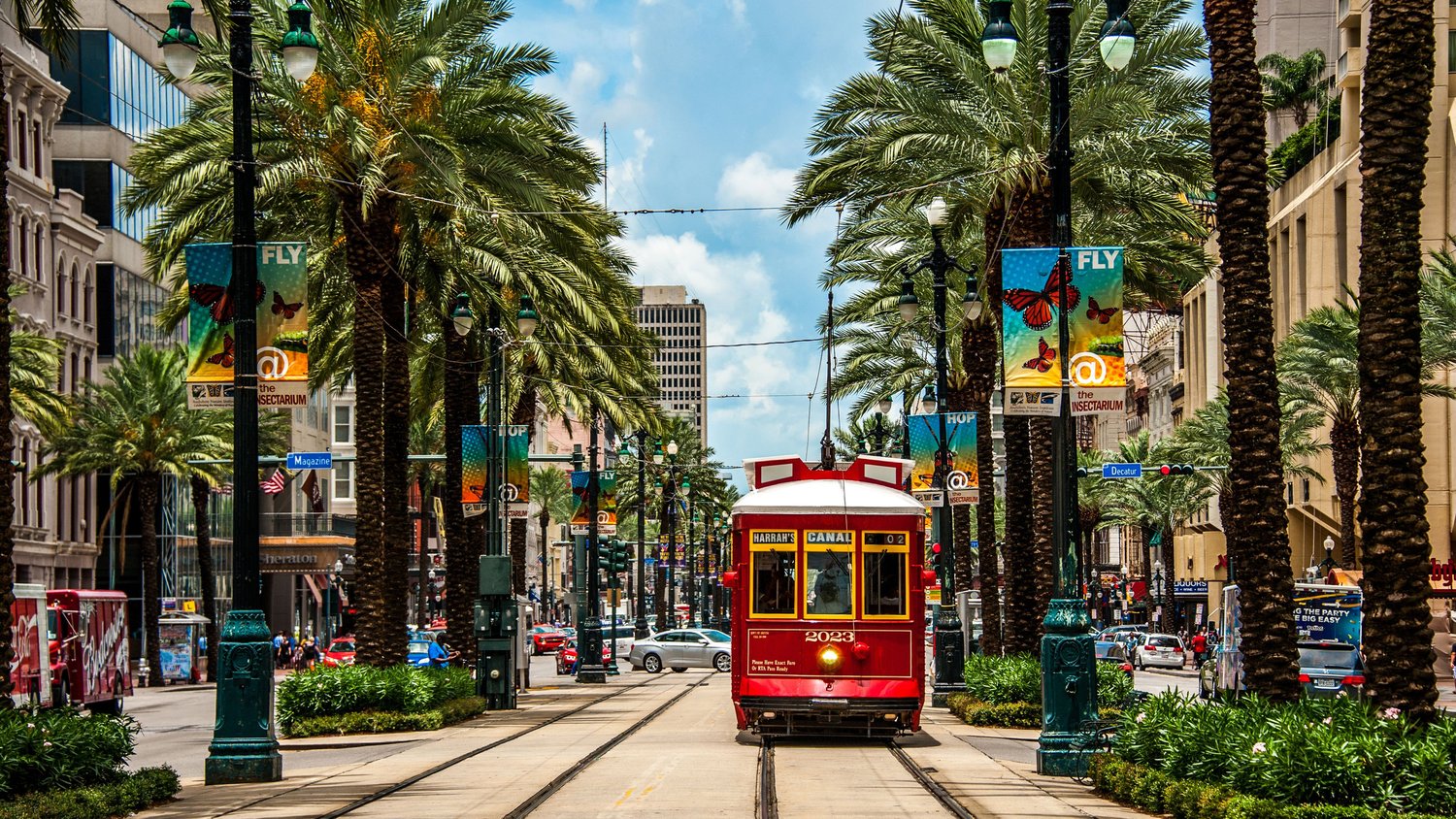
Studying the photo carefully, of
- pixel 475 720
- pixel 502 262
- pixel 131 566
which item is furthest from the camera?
pixel 131 566

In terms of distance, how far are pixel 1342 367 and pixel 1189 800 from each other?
1655 inches

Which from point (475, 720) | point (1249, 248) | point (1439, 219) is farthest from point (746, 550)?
point (1439, 219)

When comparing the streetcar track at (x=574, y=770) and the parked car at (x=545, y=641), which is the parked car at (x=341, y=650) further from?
the streetcar track at (x=574, y=770)

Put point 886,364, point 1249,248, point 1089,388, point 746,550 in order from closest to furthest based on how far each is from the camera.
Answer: point 1249,248, point 1089,388, point 746,550, point 886,364

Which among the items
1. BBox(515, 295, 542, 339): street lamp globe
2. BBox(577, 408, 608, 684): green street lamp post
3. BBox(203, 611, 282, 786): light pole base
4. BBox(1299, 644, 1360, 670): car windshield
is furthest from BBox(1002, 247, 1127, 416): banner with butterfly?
BBox(577, 408, 608, 684): green street lamp post

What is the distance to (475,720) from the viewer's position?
3238 cm

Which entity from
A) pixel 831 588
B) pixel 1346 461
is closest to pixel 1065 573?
pixel 831 588

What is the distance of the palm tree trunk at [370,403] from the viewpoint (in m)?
29.4

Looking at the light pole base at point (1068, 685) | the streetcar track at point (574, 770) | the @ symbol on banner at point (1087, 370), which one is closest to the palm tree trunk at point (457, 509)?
the streetcar track at point (574, 770)

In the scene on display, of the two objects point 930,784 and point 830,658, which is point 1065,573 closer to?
point 930,784

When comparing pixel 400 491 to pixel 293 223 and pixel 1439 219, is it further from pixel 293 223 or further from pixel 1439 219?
pixel 1439 219

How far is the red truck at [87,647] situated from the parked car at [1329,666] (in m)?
24.7

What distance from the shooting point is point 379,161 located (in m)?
29.0

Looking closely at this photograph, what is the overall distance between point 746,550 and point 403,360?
1122 cm
